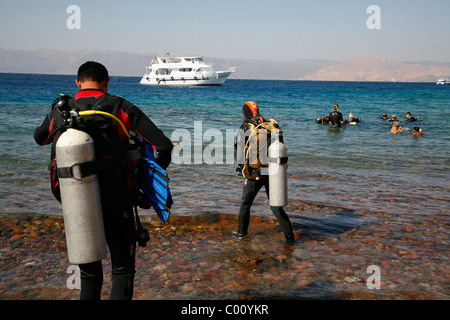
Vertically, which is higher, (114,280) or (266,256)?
(114,280)

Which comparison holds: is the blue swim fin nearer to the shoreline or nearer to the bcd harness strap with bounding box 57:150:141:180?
the bcd harness strap with bounding box 57:150:141:180

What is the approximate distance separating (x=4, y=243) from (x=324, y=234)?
4669 mm

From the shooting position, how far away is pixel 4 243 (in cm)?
546

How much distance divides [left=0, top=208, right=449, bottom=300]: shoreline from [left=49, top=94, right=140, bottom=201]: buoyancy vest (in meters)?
1.90

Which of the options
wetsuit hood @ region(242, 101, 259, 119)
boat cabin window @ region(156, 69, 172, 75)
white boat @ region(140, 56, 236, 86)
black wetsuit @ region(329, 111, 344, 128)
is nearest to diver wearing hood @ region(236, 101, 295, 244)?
wetsuit hood @ region(242, 101, 259, 119)

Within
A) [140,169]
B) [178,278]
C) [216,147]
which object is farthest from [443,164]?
[140,169]

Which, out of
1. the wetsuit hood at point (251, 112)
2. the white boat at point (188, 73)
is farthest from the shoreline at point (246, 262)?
the white boat at point (188, 73)

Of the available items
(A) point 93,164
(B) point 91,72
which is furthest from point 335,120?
(A) point 93,164

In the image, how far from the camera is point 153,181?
3055 mm

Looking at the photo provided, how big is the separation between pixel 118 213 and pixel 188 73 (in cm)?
8974

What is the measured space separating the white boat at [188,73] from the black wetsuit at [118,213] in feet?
289

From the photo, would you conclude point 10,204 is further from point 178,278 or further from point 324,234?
point 324,234

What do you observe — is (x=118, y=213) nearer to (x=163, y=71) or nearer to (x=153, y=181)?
(x=153, y=181)

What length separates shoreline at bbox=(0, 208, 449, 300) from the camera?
13.8ft
